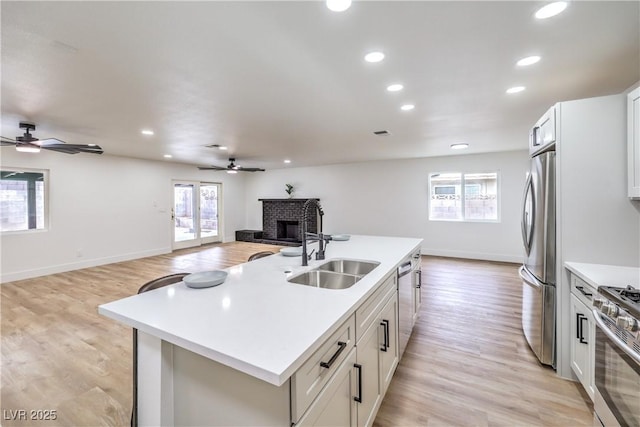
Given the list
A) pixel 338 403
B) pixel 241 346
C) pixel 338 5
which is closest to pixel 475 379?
pixel 338 403

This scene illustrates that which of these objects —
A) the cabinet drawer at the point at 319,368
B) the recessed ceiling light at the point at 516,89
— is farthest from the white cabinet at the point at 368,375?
the recessed ceiling light at the point at 516,89

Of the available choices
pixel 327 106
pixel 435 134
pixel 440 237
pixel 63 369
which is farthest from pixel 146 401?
pixel 440 237

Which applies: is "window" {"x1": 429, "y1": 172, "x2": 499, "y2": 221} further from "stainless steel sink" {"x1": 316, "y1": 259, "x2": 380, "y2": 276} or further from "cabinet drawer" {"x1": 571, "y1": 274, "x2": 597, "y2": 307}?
"stainless steel sink" {"x1": 316, "y1": 259, "x2": 380, "y2": 276}

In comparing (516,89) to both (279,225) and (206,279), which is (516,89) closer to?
(206,279)

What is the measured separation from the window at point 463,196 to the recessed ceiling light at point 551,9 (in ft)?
17.1

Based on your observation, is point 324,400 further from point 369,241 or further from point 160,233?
point 160,233

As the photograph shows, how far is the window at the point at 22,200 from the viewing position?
482cm

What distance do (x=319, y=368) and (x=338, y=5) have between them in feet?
5.68

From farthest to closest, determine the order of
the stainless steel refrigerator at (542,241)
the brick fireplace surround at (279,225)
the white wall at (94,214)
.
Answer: the brick fireplace surround at (279,225), the white wall at (94,214), the stainless steel refrigerator at (542,241)

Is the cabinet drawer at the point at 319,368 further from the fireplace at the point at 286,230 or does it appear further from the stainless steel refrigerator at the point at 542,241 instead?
the fireplace at the point at 286,230

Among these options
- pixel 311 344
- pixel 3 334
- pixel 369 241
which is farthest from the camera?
pixel 369 241

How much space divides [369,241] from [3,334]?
4030 millimetres

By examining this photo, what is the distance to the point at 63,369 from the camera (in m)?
2.32

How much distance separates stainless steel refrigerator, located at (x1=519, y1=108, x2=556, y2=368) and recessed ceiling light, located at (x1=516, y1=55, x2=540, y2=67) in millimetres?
402
